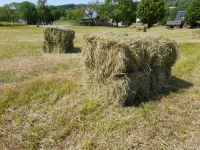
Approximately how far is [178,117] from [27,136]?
3189 mm

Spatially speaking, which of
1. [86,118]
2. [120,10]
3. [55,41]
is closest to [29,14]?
[120,10]

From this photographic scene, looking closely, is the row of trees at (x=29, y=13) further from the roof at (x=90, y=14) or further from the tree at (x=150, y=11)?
the tree at (x=150, y=11)

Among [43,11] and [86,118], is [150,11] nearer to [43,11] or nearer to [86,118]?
[43,11]

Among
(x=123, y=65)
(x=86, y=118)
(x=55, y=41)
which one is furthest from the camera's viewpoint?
(x=55, y=41)

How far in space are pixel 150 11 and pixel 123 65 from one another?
197ft

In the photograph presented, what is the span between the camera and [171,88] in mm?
9203

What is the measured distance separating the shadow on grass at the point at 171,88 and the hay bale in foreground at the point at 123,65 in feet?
0.36

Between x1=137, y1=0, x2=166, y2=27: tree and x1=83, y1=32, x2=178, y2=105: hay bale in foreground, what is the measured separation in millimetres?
58087

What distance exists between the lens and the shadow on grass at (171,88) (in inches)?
318

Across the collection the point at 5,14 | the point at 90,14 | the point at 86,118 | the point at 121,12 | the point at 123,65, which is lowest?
the point at 5,14

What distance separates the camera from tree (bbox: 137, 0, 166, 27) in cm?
6538

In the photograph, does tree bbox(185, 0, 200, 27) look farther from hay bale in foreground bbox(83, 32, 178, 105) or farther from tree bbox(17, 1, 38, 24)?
hay bale in foreground bbox(83, 32, 178, 105)

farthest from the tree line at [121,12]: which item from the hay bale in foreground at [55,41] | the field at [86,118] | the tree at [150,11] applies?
the field at [86,118]

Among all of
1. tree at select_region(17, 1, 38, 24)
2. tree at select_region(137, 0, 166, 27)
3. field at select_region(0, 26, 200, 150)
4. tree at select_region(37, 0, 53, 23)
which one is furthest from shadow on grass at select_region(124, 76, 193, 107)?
tree at select_region(17, 1, 38, 24)
